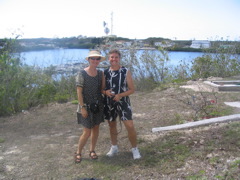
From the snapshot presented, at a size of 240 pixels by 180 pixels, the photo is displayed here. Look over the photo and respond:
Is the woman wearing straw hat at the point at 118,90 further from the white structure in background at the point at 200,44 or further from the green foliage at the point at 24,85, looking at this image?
the white structure in background at the point at 200,44

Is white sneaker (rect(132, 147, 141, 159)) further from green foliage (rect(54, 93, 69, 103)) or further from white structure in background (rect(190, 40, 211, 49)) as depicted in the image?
white structure in background (rect(190, 40, 211, 49))

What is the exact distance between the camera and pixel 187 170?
3.56 m

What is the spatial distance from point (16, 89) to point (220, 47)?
9775 mm

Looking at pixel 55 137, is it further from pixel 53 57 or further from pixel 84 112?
pixel 53 57

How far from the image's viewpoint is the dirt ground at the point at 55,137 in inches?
157

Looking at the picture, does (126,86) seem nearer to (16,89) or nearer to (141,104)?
(141,104)

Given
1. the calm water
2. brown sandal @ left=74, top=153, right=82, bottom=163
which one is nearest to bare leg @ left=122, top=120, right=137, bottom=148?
brown sandal @ left=74, top=153, right=82, bottom=163

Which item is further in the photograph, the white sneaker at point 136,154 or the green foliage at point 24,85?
the green foliage at point 24,85

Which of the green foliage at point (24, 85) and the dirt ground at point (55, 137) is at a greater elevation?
the green foliage at point (24, 85)

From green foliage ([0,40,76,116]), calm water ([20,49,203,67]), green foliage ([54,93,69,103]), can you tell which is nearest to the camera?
green foliage ([0,40,76,116])

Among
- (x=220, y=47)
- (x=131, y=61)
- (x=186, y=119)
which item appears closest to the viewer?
(x=186, y=119)

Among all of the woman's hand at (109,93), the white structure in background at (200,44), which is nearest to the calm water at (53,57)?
the white structure in background at (200,44)

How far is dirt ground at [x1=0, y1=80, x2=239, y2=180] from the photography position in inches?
157

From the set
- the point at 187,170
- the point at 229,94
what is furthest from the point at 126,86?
the point at 229,94
